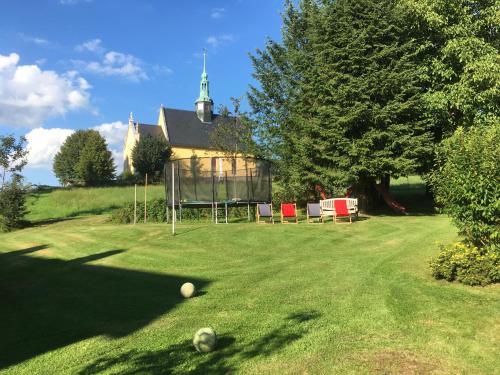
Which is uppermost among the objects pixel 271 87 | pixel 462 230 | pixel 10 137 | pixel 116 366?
pixel 271 87

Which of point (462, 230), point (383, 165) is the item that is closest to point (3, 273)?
point (462, 230)

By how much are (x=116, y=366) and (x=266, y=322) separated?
2.03 meters

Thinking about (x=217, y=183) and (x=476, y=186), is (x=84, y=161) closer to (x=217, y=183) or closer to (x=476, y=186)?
(x=217, y=183)

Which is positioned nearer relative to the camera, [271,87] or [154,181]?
[271,87]

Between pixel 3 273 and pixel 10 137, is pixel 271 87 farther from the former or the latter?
pixel 3 273

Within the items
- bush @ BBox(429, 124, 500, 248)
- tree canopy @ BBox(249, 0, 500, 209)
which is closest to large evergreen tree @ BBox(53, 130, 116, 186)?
tree canopy @ BBox(249, 0, 500, 209)

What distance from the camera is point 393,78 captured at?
19.2 m

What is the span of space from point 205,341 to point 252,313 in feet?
4.81

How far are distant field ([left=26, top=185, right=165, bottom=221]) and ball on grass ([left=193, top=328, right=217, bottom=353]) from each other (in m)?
28.0

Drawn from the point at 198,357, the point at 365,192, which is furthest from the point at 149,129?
the point at 198,357

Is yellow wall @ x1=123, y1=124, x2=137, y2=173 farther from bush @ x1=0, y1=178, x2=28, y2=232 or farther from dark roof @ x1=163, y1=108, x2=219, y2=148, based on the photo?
bush @ x1=0, y1=178, x2=28, y2=232

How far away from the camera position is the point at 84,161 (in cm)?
5831

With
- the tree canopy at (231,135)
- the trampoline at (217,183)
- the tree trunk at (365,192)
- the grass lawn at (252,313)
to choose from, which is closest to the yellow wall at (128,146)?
the tree canopy at (231,135)

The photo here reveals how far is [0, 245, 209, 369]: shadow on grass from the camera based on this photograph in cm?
580
